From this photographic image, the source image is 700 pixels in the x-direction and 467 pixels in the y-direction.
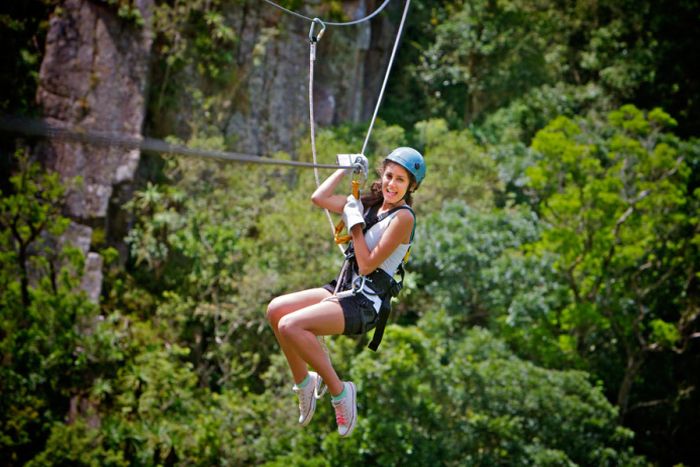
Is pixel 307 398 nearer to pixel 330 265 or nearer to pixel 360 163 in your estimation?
pixel 360 163

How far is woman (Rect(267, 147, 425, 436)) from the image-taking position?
4.11 m

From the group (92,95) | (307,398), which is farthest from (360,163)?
(92,95)

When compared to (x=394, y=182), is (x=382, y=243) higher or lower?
lower

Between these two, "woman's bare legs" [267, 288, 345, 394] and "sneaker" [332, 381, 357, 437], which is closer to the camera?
"woman's bare legs" [267, 288, 345, 394]

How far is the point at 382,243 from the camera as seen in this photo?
13.7 ft

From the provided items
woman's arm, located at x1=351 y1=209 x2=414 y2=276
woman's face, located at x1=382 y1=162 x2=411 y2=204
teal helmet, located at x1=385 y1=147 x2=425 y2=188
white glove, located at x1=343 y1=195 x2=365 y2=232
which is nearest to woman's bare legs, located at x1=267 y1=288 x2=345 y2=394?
woman's arm, located at x1=351 y1=209 x2=414 y2=276

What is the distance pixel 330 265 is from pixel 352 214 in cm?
767

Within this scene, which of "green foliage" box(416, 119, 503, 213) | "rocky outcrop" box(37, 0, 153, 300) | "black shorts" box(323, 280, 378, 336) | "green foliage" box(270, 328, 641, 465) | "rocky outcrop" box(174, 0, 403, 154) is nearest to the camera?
"black shorts" box(323, 280, 378, 336)

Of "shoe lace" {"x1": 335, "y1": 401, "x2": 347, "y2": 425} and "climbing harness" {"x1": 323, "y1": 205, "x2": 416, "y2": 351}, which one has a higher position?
"climbing harness" {"x1": 323, "y1": 205, "x2": 416, "y2": 351}

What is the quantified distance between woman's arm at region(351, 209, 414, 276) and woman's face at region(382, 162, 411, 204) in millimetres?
85

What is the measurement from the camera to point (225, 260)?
12.3m

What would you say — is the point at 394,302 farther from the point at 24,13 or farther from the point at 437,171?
the point at 24,13

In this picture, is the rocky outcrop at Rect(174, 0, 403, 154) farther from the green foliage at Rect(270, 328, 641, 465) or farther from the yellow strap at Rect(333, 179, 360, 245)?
the yellow strap at Rect(333, 179, 360, 245)

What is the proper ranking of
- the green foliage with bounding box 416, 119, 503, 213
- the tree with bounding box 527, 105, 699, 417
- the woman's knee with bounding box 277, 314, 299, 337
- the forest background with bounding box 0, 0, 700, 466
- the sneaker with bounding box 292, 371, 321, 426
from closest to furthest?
the woman's knee with bounding box 277, 314, 299, 337
the sneaker with bounding box 292, 371, 321, 426
the forest background with bounding box 0, 0, 700, 466
the tree with bounding box 527, 105, 699, 417
the green foliage with bounding box 416, 119, 503, 213
